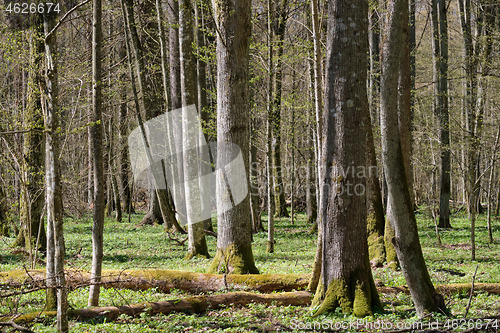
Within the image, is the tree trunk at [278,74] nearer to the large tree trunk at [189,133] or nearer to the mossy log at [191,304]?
the large tree trunk at [189,133]

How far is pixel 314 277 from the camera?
639cm

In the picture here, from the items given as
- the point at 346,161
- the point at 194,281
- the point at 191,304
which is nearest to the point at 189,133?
the point at 194,281

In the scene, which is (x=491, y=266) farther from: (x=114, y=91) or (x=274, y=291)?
(x=114, y=91)

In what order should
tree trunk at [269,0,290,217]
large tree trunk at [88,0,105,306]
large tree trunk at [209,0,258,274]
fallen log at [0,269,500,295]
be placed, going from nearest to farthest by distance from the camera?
large tree trunk at [88,0,105,306]
fallen log at [0,269,500,295]
large tree trunk at [209,0,258,274]
tree trunk at [269,0,290,217]

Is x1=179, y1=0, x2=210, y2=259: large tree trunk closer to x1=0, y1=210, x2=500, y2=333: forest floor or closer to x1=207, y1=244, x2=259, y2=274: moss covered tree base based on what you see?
x1=0, y1=210, x2=500, y2=333: forest floor

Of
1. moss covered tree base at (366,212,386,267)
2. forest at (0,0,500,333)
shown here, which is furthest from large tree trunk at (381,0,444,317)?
moss covered tree base at (366,212,386,267)

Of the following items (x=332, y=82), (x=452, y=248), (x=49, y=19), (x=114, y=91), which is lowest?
(x=452, y=248)

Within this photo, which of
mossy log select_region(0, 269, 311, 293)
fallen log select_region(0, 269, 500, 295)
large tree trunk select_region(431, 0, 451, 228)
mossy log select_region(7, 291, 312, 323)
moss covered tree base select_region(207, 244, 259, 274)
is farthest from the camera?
large tree trunk select_region(431, 0, 451, 228)

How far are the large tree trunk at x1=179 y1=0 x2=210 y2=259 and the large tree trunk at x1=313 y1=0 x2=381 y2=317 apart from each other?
549 cm

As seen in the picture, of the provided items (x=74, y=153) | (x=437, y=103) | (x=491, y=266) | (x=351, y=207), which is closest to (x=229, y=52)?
(x=351, y=207)

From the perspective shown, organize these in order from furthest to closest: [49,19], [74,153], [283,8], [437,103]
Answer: [74,153] → [437,103] → [283,8] → [49,19]

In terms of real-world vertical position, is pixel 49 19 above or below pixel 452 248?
above

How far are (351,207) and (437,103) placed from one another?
15.0 metres

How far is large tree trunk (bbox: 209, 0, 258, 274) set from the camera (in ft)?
26.0
